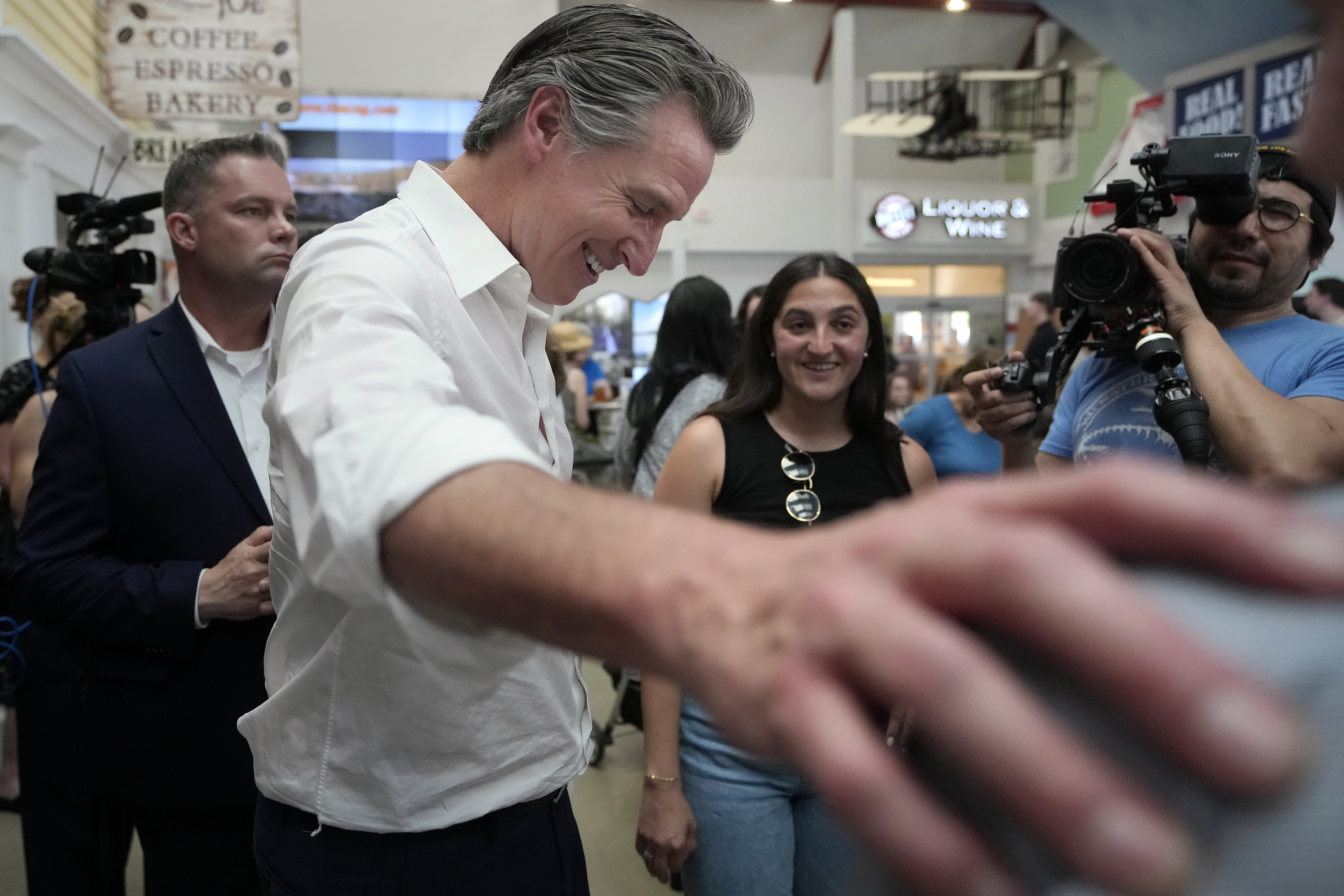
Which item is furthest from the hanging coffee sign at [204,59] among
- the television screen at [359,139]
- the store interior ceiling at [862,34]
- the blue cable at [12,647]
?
the store interior ceiling at [862,34]

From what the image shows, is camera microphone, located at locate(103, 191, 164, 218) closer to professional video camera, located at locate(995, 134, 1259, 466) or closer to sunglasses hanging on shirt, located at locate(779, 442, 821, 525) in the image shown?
sunglasses hanging on shirt, located at locate(779, 442, 821, 525)

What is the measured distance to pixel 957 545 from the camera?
0.33 meters

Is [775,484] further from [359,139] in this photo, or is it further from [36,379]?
[359,139]

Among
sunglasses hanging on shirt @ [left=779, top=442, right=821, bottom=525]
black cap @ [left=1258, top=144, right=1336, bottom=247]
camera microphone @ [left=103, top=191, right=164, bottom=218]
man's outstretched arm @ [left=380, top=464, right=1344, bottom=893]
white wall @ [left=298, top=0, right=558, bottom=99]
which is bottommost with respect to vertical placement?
sunglasses hanging on shirt @ [left=779, top=442, right=821, bottom=525]

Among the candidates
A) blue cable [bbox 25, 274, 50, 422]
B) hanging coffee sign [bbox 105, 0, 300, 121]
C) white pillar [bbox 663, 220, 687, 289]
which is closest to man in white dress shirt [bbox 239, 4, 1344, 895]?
blue cable [bbox 25, 274, 50, 422]

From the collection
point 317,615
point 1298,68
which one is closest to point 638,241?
point 317,615

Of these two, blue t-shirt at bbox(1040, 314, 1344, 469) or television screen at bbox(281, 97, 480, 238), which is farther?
television screen at bbox(281, 97, 480, 238)

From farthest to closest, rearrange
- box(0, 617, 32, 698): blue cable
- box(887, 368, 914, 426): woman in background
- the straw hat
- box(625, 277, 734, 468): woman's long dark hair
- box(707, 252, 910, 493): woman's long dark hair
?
1. box(887, 368, 914, 426): woman in background
2. the straw hat
3. box(625, 277, 734, 468): woman's long dark hair
4. box(0, 617, 32, 698): blue cable
5. box(707, 252, 910, 493): woman's long dark hair

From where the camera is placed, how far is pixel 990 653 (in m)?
0.33

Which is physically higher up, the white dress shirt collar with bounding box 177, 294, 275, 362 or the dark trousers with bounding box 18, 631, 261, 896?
the white dress shirt collar with bounding box 177, 294, 275, 362

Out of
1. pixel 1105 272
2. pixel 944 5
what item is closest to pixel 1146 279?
pixel 1105 272

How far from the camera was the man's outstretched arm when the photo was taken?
279 millimetres

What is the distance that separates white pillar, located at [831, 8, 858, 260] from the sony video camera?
11.4 metres

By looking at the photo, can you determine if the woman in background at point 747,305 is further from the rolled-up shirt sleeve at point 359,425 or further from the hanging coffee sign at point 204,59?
the rolled-up shirt sleeve at point 359,425
